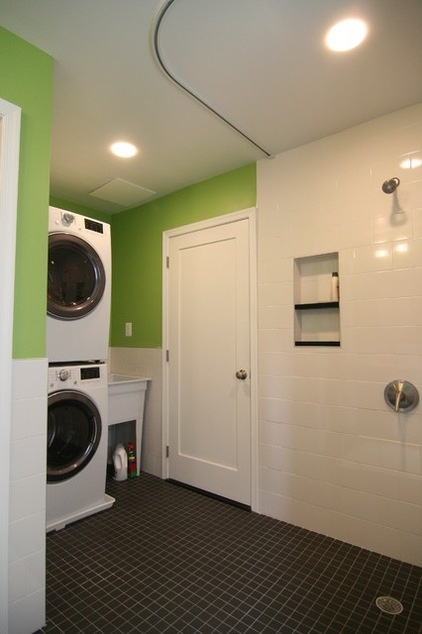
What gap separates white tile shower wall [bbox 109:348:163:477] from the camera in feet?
10.1

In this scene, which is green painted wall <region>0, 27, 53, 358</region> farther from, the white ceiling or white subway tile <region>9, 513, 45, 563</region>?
white subway tile <region>9, 513, 45, 563</region>

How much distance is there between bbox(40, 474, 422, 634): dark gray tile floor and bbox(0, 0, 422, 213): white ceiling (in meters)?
2.39

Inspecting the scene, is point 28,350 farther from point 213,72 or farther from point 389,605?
point 389,605

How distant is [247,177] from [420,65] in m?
1.20

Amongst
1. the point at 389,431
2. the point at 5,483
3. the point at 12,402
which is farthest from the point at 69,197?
the point at 389,431

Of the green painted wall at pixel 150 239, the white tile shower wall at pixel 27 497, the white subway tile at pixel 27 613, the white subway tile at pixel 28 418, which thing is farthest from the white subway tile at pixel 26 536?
the green painted wall at pixel 150 239

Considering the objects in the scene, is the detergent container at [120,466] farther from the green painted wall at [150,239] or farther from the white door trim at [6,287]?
the white door trim at [6,287]

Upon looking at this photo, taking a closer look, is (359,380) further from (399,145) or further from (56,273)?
(56,273)

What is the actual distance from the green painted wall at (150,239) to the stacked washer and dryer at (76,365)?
729 mm

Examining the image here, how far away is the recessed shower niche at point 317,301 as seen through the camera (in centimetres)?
222

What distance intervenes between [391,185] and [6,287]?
6.28ft

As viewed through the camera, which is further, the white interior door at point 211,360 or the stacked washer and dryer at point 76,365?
the white interior door at point 211,360

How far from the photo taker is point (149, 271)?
3.26m

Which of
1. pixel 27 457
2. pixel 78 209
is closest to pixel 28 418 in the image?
pixel 27 457
